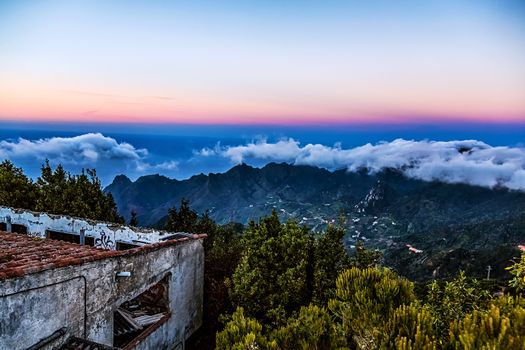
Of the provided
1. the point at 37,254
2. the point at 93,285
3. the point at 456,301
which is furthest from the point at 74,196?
the point at 456,301

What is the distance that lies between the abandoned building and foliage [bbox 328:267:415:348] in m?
5.51

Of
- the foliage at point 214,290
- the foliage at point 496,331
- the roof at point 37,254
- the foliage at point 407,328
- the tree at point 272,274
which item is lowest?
the foliage at point 214,290

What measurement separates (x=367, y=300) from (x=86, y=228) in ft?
44.6

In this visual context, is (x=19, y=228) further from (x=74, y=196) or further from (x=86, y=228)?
(x=74, y=196)

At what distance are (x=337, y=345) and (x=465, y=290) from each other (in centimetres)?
396

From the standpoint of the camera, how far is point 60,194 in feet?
74.6

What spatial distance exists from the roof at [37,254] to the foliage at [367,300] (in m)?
6.13

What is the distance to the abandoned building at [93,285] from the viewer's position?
7.64m

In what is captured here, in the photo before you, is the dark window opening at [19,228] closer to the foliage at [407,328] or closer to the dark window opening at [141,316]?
the dark window opening at [141,316]

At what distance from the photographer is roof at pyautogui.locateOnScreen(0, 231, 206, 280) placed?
771 centimetres

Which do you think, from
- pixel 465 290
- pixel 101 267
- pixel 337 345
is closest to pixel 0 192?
pixel 101 267

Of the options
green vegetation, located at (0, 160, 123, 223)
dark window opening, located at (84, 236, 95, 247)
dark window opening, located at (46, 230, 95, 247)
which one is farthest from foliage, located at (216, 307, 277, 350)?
green vegetation, located at (0, 160, 123, 223)

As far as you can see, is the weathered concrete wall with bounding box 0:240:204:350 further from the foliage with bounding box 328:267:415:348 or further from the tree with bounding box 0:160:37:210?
the tree with bounding box 0:160:37:210

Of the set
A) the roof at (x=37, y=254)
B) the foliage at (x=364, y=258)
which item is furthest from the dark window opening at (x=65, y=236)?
the foliage at (x=364, y=258)
